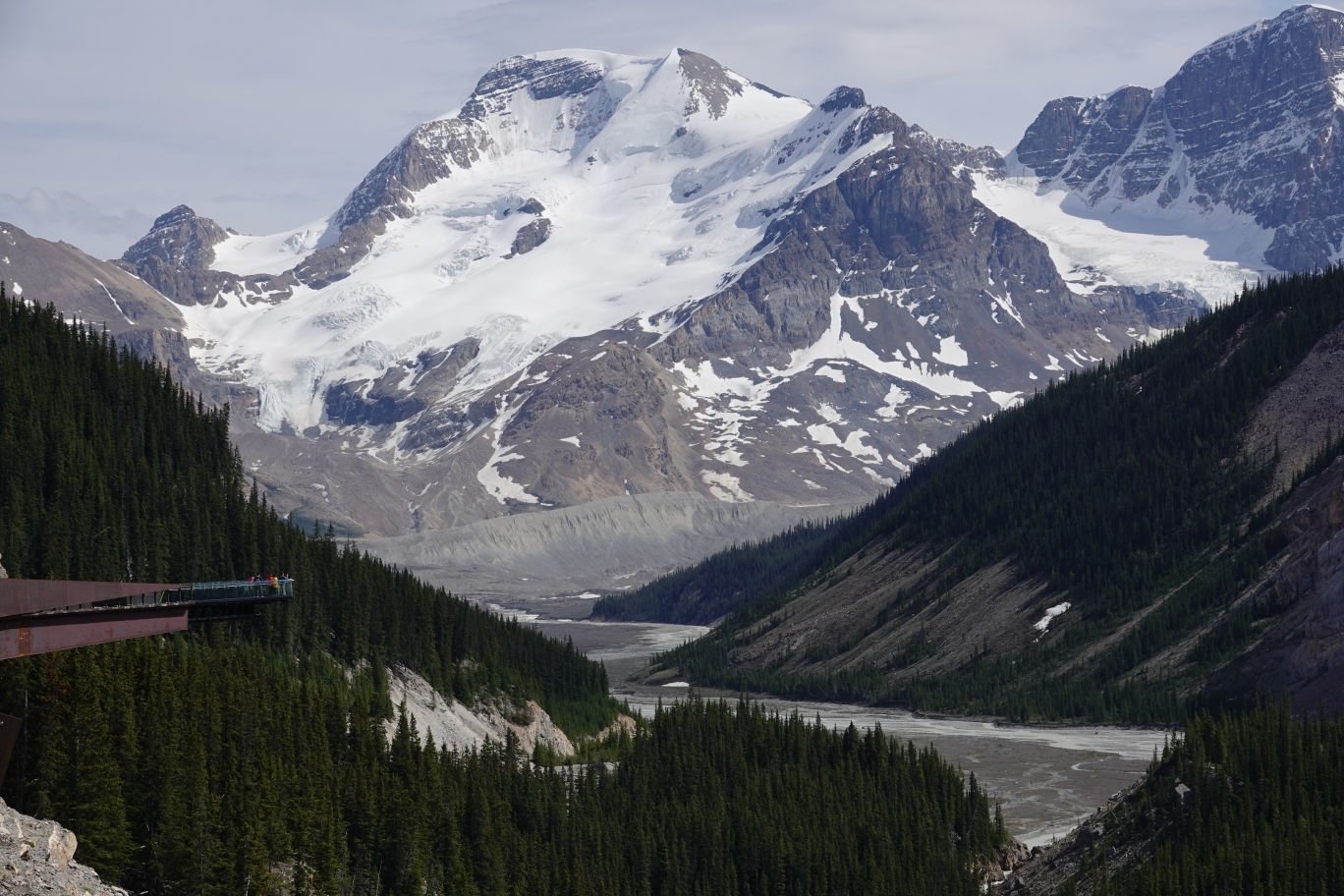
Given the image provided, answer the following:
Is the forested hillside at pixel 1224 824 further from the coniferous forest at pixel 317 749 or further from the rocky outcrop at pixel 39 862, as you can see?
the rocky outcrop at pixel 39 862

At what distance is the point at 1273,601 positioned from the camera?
632 ft

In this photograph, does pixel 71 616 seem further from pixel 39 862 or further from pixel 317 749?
pixel 317 749

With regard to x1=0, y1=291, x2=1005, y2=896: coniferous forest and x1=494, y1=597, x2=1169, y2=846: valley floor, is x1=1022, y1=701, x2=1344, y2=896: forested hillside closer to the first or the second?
x1=0, y1=291, x2=1005, y2=896: coniferous forest

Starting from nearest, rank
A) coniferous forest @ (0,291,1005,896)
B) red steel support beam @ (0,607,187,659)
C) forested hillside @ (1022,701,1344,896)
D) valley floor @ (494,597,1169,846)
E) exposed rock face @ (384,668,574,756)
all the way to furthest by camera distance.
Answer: red steel support beam @ (0,607,187,659) → coniferous forest @ (0,291,1005,896) → forested hillside @ (1022,701,1344,896) → exposed rock face @ (384,668,574,756) → valley floor @ (494,597,1169,846)

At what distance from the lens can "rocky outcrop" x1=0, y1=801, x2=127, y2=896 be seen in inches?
1891

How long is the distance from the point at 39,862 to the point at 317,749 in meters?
42.6

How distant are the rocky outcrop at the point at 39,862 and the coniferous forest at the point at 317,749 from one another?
12006mm

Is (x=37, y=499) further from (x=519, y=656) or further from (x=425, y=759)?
(x=519, y=656)

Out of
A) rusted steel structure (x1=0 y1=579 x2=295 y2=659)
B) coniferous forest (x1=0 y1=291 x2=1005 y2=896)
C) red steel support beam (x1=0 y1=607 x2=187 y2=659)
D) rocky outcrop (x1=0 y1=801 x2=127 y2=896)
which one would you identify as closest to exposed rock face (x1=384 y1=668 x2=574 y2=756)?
coniferous forest (x1=0 y1=291 x2=1005 y2=896)

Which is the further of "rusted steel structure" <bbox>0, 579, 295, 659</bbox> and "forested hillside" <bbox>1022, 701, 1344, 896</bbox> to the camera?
"forested hillside" <bbox>1022, 701, 1344, 896</bbox>

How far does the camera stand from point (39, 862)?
50281mm

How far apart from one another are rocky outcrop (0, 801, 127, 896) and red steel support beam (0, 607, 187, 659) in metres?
6.66

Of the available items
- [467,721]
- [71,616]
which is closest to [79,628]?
[71,616]

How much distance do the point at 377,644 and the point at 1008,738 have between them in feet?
268
